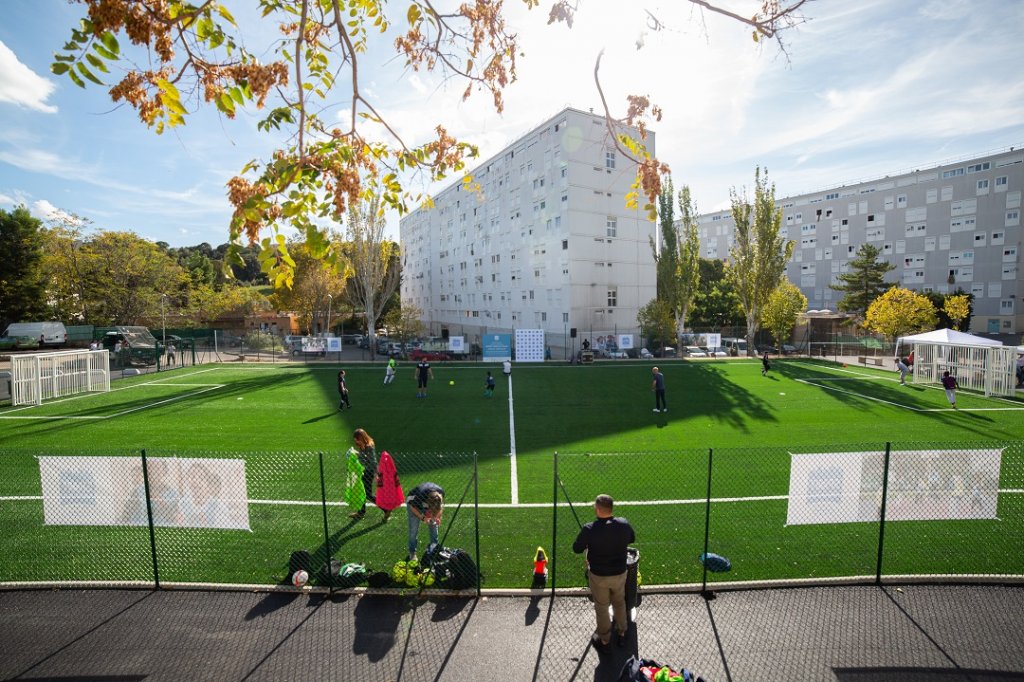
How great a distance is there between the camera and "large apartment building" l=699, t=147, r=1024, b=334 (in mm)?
52406

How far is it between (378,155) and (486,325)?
2013 inches

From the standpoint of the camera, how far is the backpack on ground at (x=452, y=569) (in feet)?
21.5

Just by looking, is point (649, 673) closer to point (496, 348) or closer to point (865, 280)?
point (496, 348)

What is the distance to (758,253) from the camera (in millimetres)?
39062

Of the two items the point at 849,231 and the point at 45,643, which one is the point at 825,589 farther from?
the point at 849,231

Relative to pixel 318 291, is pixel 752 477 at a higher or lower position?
lower

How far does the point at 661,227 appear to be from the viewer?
43062 mm

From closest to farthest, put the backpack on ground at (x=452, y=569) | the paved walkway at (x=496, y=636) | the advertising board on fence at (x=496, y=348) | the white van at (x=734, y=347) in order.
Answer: the paved walkway at (x=496, y=636) < the backpack on ground at (x=452, y=569) < the advertising board on fence at (x=496, y=348) < the white van at (x=734, y=347)

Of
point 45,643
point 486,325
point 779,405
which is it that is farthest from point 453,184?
point 45,643

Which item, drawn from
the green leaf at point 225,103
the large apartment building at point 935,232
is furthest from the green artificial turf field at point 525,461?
the large apartment building at point 935,232

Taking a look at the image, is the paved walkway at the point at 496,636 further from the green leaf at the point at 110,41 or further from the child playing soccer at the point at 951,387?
the child playing soccer at the point at 951,387

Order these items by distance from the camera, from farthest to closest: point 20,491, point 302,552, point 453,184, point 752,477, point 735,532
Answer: point 453,184 < point 752,477 < point 20,491 < point 735,532 < point 302,552

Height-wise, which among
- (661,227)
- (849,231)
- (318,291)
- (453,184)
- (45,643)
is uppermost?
(453,184)

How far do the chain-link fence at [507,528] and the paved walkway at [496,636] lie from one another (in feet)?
1.35
